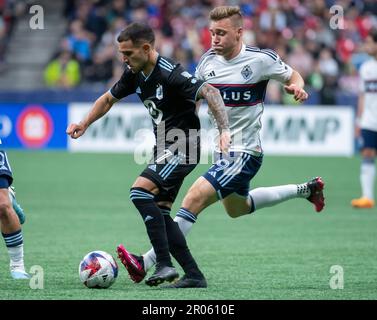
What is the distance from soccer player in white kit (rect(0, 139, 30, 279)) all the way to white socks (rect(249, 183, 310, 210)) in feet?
7.35

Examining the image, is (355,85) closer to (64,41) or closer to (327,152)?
(327,152)

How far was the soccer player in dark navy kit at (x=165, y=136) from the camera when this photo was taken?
7.27 meters

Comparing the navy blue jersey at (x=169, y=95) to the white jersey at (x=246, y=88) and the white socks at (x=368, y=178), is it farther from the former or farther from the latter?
the white socks at (x=368, y=178)

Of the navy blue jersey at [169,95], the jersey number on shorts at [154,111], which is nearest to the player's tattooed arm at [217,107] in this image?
the navy blue jersey at [169,95]

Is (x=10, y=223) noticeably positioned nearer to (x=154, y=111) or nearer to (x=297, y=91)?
(x=154, y=111)

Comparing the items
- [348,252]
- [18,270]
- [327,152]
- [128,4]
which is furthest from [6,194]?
[128,4]

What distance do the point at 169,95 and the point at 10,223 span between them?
1.58 m

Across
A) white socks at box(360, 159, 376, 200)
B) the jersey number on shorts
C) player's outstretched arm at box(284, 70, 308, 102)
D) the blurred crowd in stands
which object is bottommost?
white socks at box(360, 159, 376, 200)

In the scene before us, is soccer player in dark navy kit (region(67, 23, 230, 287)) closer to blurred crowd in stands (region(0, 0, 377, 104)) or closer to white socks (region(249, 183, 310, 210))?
white socks (region(249, 183, 310, 210))

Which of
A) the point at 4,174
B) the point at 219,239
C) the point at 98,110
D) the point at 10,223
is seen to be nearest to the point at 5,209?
the point at 10,223

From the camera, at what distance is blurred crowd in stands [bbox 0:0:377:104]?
22875 millimetres

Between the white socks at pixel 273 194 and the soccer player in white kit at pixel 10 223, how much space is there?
2240 mm

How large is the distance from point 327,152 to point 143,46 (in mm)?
14130

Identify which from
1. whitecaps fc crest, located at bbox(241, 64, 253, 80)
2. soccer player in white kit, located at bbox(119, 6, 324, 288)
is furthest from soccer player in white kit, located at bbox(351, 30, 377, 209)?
whitecaps fc crest, located at bbox(241, 64, 253, 80)
